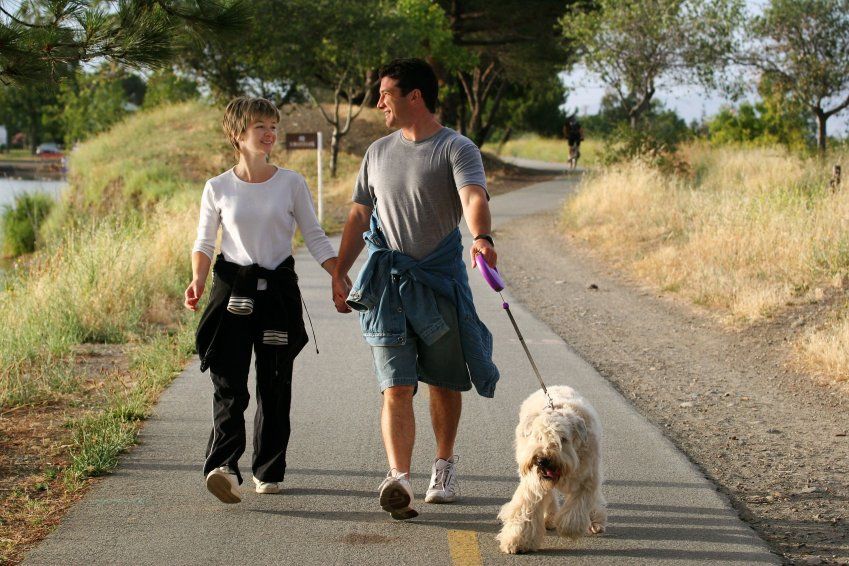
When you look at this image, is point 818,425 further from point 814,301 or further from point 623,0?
point 623,0

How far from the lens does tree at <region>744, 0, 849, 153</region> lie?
94.7ft

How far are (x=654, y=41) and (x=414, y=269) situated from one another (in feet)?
88.6

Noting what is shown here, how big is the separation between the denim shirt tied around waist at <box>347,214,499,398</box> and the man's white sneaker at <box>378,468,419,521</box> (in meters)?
0.59

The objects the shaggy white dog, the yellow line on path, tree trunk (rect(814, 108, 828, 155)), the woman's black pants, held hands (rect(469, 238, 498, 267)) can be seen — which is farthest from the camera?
tree trunk (rect(814, 108, 828, 155))

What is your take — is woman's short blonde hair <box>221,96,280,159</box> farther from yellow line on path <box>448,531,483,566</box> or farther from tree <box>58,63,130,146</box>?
tree <box>58,63,130,146</box>

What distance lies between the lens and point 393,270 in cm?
541

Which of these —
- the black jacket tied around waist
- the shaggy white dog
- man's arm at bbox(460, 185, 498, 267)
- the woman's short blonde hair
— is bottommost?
the shaggy white dog

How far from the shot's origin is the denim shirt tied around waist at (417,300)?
538 cm

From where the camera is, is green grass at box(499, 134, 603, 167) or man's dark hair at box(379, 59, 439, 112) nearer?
man's dark hair at box(379, 59, 439, 112)

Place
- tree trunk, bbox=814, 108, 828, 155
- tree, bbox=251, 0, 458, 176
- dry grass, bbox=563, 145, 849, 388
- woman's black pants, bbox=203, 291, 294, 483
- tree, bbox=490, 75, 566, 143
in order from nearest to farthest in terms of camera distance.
A: woman's black pants, bbox=203, 291, 294, 483 < dry grass, bbox=563, 145, 849, 388 < tree trunk, bbox=814, 108, 828, 155 < tree, bbox=251, 0, 458, 176 < tree, bbox=490, 75, 566, 143

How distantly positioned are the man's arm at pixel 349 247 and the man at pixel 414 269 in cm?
15

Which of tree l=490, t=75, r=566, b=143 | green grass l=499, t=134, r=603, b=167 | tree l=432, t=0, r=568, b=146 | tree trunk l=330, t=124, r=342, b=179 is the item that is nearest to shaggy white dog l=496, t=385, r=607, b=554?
tree trunk l=330, t=124, r=342, b=179

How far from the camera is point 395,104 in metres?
5.32

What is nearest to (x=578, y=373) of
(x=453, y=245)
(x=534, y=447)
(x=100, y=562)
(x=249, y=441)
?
(x=249, y=441)
